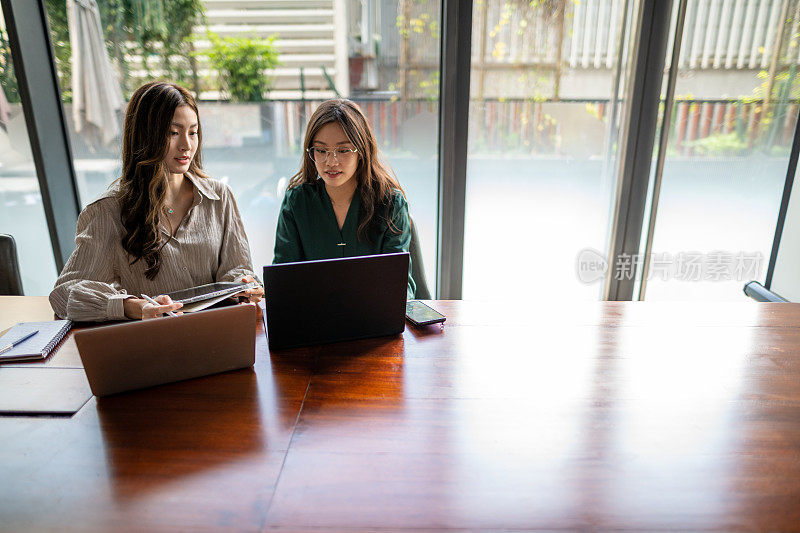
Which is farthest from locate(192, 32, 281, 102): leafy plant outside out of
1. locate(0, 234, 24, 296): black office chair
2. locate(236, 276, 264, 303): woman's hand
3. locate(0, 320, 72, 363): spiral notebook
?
locate(0, 320, 72, 363): spiral notebook

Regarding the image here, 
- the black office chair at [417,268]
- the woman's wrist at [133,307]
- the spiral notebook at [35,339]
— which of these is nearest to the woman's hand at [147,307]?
the woman's wrist at [133,307]

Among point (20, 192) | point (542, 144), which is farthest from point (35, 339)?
point (542, 144)

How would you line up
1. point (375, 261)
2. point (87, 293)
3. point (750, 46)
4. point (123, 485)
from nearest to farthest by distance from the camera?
point (123, 485) → point (375, 261) → point (87, 293) → point (750, 46)

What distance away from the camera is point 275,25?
2520 millimetres

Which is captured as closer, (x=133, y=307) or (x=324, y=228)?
(x=133, y=307)

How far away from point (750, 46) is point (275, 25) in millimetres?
2332

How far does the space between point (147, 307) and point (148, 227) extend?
41 centimetres

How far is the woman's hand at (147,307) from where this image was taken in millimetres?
1297

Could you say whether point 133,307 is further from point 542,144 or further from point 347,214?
point 542,144

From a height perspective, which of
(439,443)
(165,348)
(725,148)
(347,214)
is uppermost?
(725,148)

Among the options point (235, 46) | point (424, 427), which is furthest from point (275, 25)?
point (424, 427)

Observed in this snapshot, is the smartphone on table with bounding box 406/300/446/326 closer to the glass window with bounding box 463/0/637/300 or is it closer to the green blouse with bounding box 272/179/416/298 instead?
the green blouse with bounding box 272/179/416/298

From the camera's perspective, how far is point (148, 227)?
162cm

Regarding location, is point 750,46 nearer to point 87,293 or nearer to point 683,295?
point 683,295
